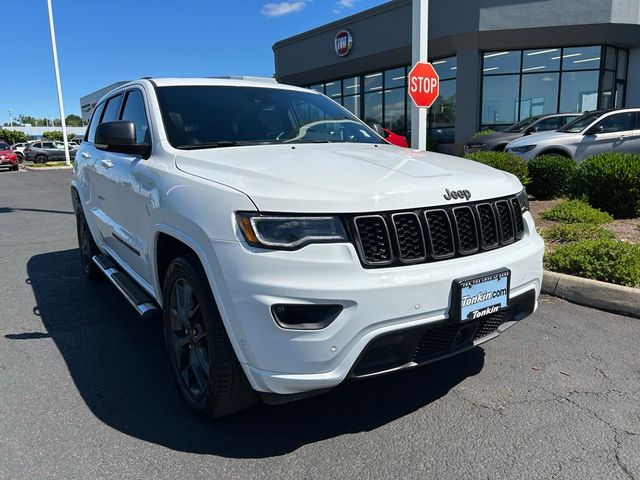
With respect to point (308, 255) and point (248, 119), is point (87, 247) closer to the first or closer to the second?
point (248, 119)

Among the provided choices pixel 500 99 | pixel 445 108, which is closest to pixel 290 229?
pixel 500 99

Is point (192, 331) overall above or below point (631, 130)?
below

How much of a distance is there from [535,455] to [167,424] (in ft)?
6.05

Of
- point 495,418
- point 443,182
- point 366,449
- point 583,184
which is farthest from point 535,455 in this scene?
point 583,184

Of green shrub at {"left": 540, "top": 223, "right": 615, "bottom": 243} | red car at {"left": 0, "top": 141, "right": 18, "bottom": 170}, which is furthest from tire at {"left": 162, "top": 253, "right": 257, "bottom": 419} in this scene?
red car at {"left": 0, "top": 141, "right": 18, "bottom": 170}

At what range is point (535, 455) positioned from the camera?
2428 millimetres

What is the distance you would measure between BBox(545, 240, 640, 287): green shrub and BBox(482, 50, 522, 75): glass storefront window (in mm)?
16973

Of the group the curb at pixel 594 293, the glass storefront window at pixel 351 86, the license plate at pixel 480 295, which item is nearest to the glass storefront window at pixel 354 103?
the glass storefront window at pixel 351 86

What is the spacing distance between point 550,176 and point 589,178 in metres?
0.94

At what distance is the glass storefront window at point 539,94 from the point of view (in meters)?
20.0

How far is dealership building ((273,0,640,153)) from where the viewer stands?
17.9 metres

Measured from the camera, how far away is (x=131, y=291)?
11.7 ft

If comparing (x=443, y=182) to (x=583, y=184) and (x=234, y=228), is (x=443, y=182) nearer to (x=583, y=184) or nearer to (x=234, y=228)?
(x=234, y=228)

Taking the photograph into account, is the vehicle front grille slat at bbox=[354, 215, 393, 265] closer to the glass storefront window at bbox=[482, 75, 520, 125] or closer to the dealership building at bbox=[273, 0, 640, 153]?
the dealership building at bbox=[273, 0, 640, 153]
